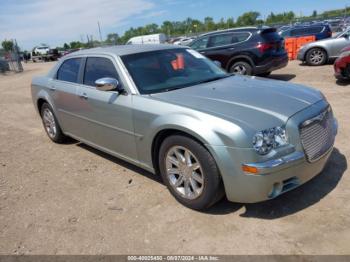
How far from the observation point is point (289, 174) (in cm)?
317

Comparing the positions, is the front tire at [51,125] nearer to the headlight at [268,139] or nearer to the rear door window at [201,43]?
the headlight at [268,139]

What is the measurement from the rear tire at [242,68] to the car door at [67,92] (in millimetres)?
6547

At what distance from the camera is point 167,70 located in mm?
4465

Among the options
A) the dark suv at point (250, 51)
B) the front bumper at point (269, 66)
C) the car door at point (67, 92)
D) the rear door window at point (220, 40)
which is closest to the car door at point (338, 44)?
the dark suv at point (250, 51)

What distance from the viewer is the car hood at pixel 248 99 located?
322cm

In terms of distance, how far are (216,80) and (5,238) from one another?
301 centimetres

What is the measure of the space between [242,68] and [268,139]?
817 cm

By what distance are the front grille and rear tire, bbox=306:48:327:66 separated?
10.6m

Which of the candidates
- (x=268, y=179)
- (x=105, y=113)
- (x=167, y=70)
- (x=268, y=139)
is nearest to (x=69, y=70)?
(x=105, y=113)

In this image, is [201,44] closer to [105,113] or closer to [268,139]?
[105,113]

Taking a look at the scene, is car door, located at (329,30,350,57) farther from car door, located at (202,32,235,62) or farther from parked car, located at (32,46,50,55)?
parked car, located at (32,46,50,55)

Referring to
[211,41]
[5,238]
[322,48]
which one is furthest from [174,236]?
[322,48]

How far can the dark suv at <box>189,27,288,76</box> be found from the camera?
1059cm

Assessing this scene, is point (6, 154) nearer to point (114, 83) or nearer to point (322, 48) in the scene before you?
point (114, 83)
